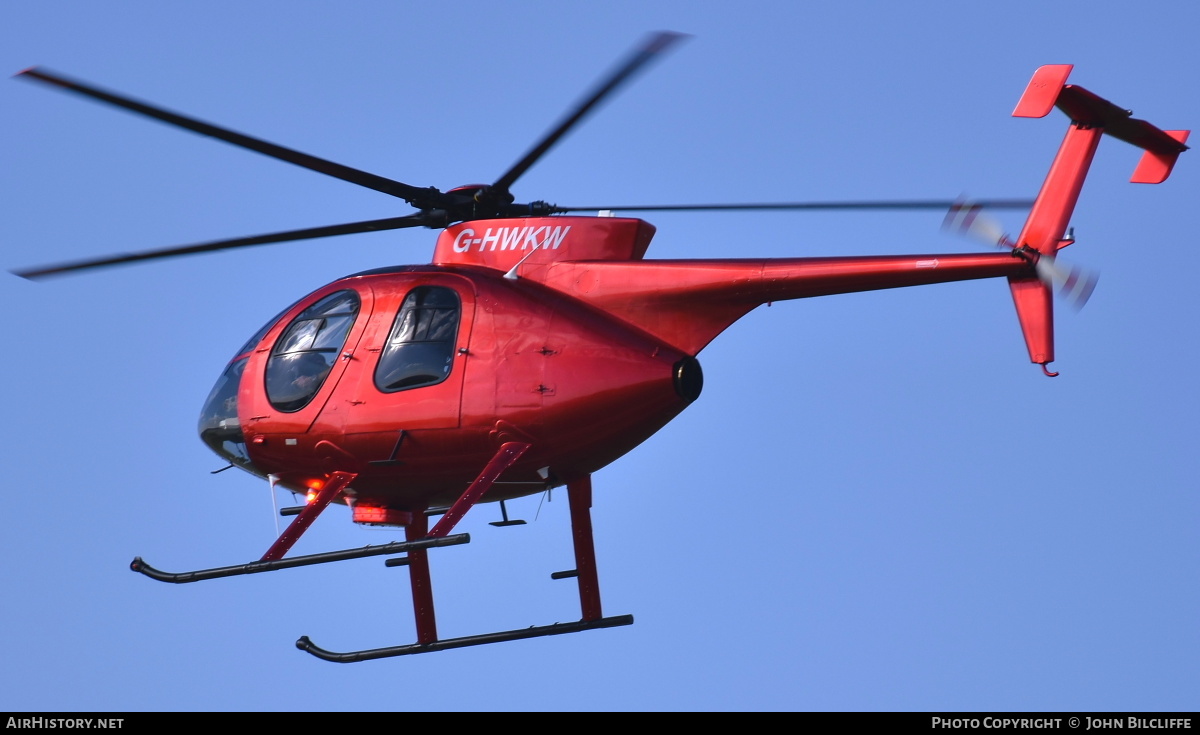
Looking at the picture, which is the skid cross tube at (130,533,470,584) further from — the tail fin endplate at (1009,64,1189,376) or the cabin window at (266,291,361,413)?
the tail fin endplate at (1009,64,1189,376)

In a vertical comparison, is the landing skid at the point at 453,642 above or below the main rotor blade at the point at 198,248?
below

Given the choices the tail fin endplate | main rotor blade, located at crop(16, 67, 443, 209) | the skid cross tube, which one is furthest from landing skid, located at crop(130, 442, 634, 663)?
the tail fin endplate

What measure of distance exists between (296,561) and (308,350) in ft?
7.63

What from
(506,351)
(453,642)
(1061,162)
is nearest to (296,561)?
(453,642)

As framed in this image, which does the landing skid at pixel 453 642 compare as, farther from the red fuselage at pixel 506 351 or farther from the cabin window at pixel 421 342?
the cabin window at pixel 421 342

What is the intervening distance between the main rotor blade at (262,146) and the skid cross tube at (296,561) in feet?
11.2

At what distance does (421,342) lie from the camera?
17219mm

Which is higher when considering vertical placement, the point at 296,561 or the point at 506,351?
the point at 506,351

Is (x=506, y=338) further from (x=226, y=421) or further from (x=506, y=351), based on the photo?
(x=226, y=421)

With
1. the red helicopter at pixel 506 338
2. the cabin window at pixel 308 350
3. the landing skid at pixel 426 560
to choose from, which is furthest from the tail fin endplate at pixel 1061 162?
the cabin window at pixel 308 350

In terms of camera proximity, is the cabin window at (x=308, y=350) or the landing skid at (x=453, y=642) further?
the cabin window at (x=308, y=350)

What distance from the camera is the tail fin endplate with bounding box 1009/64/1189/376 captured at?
15.4 meters

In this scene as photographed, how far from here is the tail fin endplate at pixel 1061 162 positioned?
15391 mm
